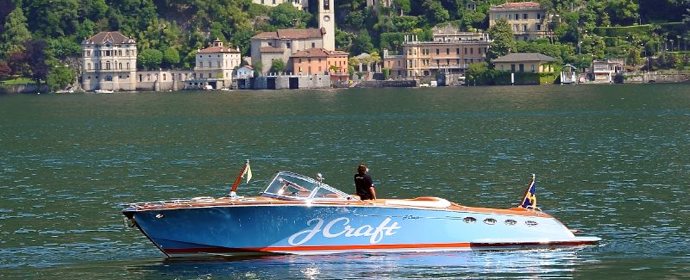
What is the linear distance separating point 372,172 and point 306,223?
24.8 m

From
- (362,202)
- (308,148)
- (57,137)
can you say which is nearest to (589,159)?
(308,148)

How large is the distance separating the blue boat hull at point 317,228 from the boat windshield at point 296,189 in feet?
0.97

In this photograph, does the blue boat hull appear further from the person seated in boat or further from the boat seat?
the person seated in boat

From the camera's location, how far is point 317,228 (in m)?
40.8

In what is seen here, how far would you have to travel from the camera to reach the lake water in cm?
4062

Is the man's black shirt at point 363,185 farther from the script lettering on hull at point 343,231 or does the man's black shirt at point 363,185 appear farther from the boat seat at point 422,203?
the script lettering on hull at point 343,231

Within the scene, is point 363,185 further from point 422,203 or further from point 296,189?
point 296,189

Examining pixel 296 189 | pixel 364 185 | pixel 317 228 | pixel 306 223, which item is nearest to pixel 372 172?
pixel 364 185

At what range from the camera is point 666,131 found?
89.3m

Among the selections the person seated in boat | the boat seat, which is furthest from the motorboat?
the person seated in boat

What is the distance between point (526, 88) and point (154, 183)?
428 feet

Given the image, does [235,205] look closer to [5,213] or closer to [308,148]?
[5,213]

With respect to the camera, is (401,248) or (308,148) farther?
(308,148)

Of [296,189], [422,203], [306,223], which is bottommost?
[306,223]
